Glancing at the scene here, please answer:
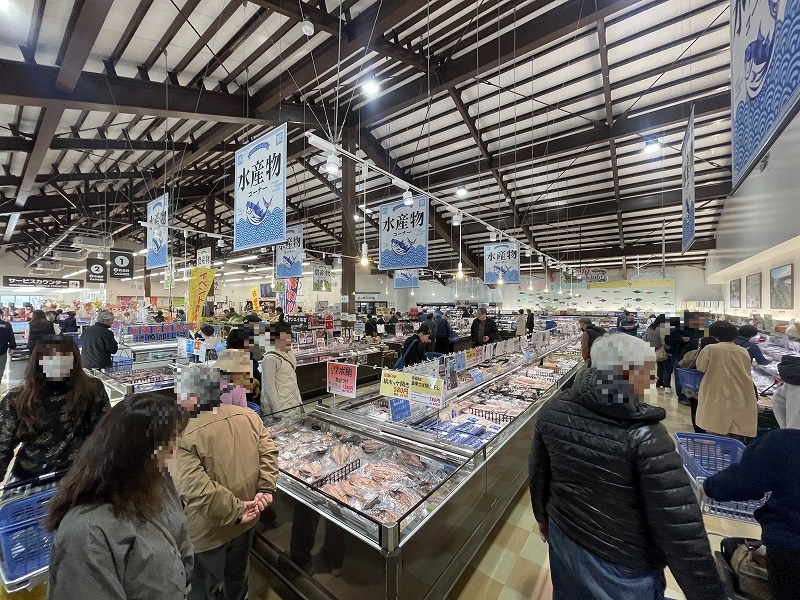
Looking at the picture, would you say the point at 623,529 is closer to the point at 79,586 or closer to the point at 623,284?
the point at 79,586

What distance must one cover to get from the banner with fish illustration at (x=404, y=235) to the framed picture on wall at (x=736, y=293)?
10.8m

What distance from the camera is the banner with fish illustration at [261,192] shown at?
448 cm

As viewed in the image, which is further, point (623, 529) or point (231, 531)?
point (231, 531)

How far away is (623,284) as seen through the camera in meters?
20.1

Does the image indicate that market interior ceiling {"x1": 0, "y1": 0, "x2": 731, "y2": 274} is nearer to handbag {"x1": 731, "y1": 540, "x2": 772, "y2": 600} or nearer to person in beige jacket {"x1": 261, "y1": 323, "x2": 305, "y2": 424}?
person in beige jacket {"x1": 261, "y1": 323, "x2": 305, "y2": 424}

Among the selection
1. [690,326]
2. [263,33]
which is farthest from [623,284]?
[263,33]

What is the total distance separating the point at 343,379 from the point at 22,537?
2262mm

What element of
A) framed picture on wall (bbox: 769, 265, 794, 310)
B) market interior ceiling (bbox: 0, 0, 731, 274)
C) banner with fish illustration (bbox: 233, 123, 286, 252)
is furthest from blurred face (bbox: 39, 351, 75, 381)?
framed picture on wall (bbox: 769, 265, 794, 310)

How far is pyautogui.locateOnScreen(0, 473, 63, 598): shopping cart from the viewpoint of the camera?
7.07ft

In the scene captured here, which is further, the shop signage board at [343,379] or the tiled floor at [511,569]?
the shop signage board at [343,379]

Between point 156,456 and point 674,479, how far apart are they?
1.79m

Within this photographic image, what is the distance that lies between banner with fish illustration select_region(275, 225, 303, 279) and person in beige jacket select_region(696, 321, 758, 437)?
30.7ft

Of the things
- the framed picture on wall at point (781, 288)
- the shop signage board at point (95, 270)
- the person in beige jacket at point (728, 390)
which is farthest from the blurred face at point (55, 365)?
the shop signage board at point (95, 270)

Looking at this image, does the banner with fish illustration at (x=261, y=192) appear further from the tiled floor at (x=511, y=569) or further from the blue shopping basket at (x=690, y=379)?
the blue shopping basket at (x=690, y=379)
